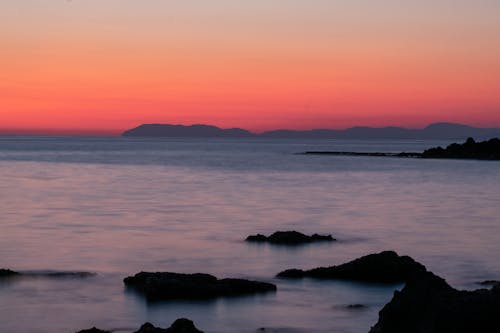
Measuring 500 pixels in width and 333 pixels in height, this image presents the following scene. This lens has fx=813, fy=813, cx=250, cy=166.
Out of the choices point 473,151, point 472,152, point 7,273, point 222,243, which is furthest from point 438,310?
point 473,151

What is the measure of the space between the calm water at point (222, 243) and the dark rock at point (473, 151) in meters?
65.3

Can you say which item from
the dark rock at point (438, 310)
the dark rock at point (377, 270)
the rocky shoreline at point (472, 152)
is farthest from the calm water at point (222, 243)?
the rocky shoreline at point (472, 152)

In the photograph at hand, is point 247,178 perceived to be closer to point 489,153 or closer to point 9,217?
point 9,217

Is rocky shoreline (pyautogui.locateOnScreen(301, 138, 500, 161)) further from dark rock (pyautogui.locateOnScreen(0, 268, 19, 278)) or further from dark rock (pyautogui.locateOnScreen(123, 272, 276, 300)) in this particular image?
dark rock (pyautogui.locateOnScreen(123, 272, 276, 300))

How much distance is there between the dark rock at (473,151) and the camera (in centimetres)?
13000

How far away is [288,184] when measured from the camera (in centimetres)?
7094

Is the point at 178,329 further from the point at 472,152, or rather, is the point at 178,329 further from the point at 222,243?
the point at 472,152

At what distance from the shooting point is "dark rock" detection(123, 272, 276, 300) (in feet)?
59.5

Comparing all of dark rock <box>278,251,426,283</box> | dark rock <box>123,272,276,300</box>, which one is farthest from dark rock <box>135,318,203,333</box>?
dark rock <box>278,251,426,283</box>

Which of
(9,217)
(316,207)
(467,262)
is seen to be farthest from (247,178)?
(467,262)

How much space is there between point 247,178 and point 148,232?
48147mm

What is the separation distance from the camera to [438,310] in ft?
38.0

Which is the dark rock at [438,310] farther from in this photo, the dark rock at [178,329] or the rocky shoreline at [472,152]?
the rocky shoreline at [472,152]

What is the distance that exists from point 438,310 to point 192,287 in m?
7.73
